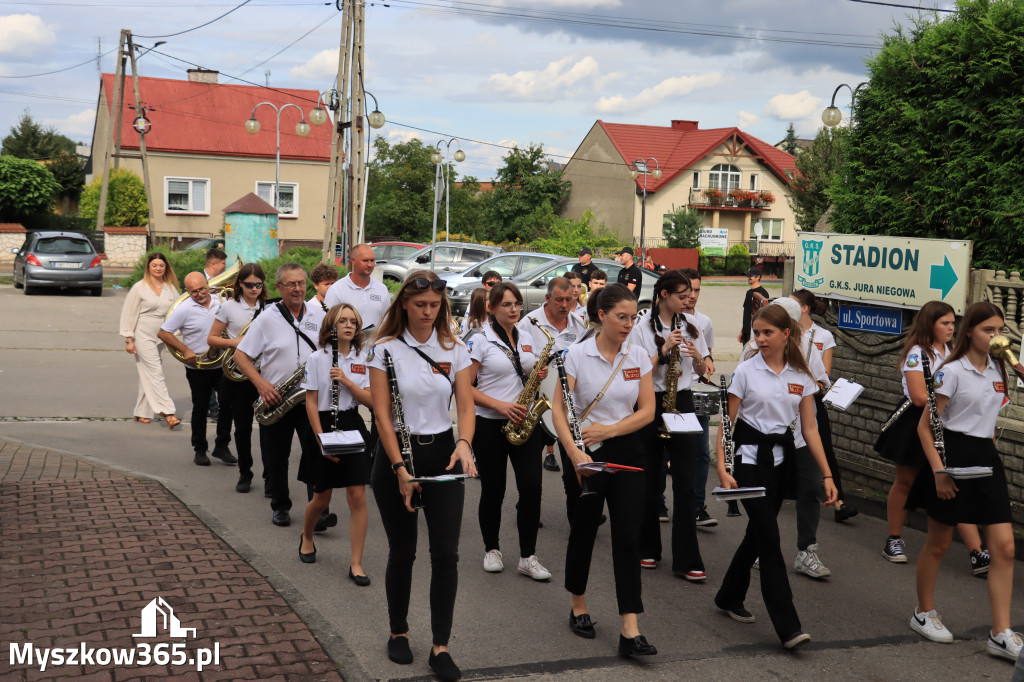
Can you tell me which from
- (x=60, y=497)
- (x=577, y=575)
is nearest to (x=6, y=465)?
(x=60, y=497)

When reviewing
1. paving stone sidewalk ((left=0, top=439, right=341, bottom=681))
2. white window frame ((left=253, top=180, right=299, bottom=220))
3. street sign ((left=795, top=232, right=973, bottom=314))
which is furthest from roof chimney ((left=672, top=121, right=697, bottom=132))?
paving stone sidewalk ((left=0, top=439, right=341, bottom=681))

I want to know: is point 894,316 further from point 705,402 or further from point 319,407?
point 319,407

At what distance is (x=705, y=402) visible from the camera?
6277mm

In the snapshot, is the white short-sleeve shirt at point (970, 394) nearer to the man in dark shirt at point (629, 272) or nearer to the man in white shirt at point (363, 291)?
the man in white shirt at point (363, 291)

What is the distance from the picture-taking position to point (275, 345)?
7094mm

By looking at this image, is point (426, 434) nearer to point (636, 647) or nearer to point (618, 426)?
point (618, 426)

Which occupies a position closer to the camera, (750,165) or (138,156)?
(138,156)

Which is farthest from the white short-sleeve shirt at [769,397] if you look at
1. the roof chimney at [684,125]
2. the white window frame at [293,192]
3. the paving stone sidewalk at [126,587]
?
the roof chimney at [684,125]

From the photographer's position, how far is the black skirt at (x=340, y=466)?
19.6 feet

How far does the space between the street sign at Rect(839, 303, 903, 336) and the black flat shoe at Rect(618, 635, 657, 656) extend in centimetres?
455

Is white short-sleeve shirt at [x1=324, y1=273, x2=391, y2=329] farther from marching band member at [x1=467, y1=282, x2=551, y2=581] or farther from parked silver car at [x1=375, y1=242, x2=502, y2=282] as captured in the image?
parked silver car at [x1=375, y1=242, x2=502, y2=282]

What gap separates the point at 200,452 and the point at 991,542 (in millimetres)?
6852

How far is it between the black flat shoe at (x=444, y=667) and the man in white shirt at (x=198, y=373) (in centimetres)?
517

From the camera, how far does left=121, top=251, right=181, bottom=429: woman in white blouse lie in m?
10.6
